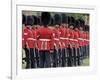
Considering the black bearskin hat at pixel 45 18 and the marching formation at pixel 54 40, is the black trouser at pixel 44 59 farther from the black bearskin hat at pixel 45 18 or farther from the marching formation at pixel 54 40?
the black bearskin hat at pixel 45 18

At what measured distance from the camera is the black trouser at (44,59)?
1784 millimetres

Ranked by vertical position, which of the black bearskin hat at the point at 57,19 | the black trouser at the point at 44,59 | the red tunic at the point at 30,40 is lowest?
the black trouser at the point at 44,59

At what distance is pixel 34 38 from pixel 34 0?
12.5 inches

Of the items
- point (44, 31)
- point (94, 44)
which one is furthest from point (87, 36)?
point (44, 31)

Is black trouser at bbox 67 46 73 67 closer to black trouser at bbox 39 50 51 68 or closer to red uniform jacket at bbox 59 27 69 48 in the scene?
red uniform jacket at bbox 59 27 69 48

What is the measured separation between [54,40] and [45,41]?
0.08m

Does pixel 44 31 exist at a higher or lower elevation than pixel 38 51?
higher

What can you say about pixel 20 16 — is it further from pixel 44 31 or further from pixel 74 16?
pixel 74 16

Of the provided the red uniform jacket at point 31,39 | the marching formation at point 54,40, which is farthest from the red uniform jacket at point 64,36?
Result: the red uniform jacket at point 31,39

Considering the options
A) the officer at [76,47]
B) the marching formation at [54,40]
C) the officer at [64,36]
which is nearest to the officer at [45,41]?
the marching formation at [54,40]

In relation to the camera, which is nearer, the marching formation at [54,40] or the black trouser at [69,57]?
the marching formation at [54,40]

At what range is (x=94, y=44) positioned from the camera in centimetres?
193

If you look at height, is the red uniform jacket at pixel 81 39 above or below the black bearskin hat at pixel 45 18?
below

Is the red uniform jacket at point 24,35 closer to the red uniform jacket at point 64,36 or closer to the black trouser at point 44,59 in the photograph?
the black trouser at point 44,59
